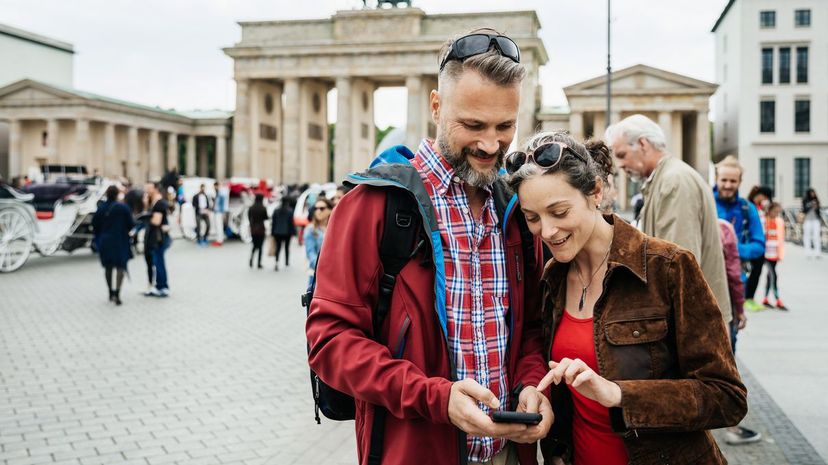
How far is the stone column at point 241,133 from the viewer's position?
195 feet

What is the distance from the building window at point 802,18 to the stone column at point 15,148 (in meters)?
61.3

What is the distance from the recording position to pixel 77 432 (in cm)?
613

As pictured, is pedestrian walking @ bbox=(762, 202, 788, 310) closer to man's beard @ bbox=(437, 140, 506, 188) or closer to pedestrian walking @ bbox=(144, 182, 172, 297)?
pedestrian walking @ bbox=(144, 182, 172, 297)

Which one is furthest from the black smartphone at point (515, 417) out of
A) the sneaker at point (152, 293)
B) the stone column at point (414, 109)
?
the stone column at point (414, 109)

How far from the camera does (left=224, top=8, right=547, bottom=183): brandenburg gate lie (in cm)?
5493

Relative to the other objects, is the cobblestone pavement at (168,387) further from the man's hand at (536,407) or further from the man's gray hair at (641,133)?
the man's hand at (536,407)

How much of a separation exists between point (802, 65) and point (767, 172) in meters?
8.11

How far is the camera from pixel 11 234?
16.6 m

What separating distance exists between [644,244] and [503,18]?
2101 inches

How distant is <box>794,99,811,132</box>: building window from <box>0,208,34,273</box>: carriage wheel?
174 ft

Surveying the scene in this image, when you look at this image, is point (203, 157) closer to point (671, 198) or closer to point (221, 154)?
point (221, 154)

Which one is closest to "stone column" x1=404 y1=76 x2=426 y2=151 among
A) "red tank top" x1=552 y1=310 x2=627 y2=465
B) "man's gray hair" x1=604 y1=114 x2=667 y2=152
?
"man's gray hair" x1=604 y1=114 x2=667 y2=152

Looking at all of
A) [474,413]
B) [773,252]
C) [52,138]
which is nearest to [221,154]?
[52,138]

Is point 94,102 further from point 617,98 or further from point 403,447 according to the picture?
point 403,447
